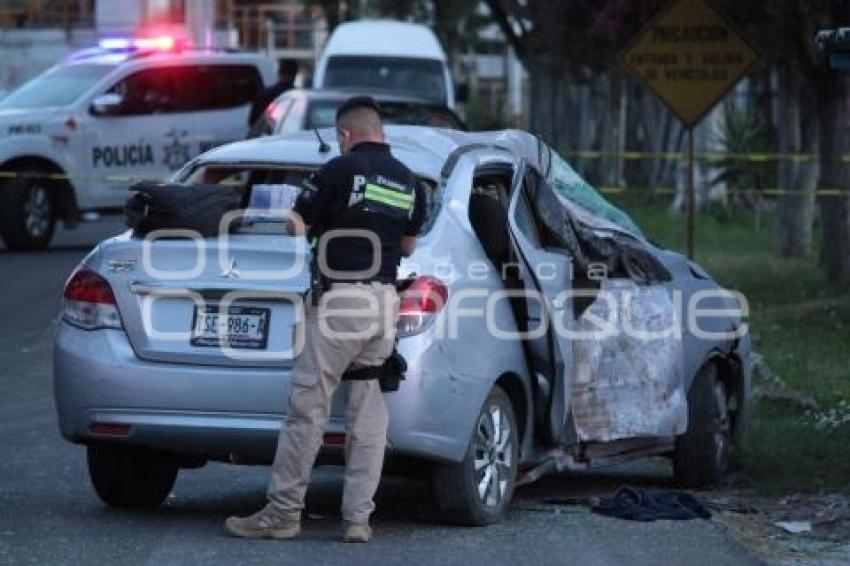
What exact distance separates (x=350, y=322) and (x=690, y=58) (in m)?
7.57

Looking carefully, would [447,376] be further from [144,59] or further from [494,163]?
[144,59]

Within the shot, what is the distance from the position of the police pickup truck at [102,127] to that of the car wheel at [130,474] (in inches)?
510

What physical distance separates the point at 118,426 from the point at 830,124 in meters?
12.1

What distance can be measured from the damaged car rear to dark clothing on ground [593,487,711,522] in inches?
11.6

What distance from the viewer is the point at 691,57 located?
49.8 ft

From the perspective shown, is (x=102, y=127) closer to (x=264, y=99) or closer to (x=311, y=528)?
(x=264, y=99)

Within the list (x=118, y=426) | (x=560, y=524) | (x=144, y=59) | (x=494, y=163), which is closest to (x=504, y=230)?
(x=494, y=163)

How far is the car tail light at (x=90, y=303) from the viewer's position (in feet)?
28.3

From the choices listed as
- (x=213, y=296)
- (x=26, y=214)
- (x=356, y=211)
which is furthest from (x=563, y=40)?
(x=356, y=211)

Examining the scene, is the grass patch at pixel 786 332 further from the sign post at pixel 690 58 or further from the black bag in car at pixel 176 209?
the black bag in car at pixel 176 209

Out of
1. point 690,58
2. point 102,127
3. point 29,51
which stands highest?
point 29,51

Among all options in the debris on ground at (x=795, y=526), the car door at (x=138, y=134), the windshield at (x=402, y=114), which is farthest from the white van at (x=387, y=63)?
the debris on ground at (x=795, y=526)

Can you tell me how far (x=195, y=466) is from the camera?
931cm

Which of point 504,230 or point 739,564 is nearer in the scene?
point 739,564
